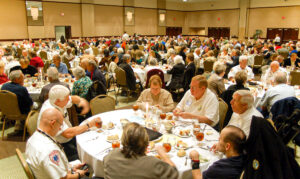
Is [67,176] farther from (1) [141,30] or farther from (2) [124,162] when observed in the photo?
(1) [141,30]

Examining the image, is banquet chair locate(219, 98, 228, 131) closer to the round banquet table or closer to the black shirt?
the round banquet table

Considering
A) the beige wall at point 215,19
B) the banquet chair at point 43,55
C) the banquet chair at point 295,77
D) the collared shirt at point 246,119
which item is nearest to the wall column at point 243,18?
the beige wall at point 215,19

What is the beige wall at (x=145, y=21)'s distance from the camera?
883 inches

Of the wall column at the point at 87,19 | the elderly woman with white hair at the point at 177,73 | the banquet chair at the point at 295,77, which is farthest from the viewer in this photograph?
the wall column at the point at 87,19

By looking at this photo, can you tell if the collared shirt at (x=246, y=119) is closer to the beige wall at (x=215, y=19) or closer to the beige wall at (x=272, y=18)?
the beige wall at (x=272, y=18)

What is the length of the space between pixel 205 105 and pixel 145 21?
20.7 metres

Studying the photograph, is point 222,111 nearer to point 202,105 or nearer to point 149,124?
point 202,105

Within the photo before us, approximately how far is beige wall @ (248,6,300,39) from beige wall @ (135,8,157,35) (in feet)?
29.1

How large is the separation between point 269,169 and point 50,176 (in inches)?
66.6

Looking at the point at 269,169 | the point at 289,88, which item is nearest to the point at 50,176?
the point at 269,169

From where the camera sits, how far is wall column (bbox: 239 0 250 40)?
21625 mm

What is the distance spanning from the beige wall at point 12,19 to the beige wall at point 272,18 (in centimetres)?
1838

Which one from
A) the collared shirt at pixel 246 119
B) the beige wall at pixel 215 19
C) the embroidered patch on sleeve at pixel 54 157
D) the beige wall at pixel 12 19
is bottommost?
the embroidered patch on sleeve at pixel 54 157

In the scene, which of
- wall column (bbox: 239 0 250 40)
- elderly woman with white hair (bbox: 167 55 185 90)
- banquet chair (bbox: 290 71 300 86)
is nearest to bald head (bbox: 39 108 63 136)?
elderly woman with white hair (bbox: 167 55 185 90)
